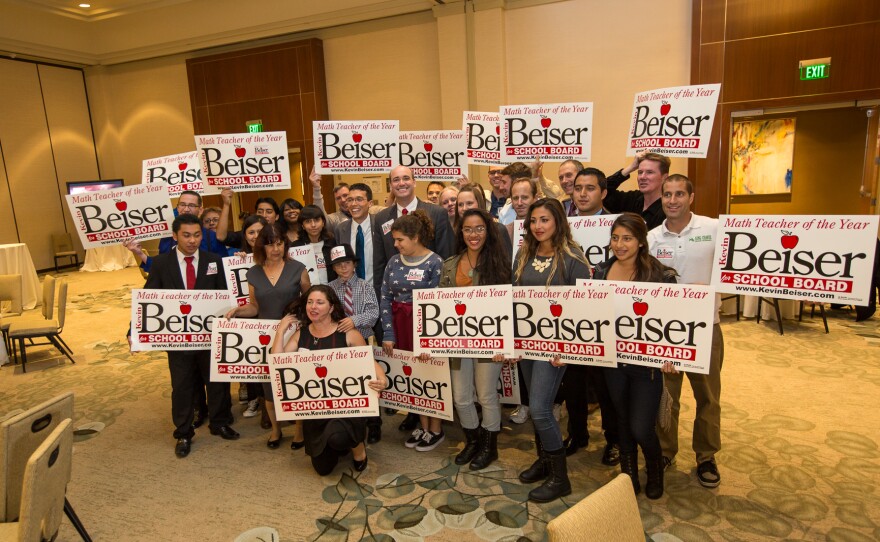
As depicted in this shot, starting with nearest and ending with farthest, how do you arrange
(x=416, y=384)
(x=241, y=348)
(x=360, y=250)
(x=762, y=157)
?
(x=416, y=384) → (x=241, y=348) → (x=360, y=250) → (x=762, y=157)

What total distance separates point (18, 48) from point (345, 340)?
12679mm

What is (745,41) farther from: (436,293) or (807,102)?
(436,293)

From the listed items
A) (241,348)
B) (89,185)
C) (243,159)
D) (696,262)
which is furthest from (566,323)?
(89,185)

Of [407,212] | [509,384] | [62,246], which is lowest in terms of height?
[509,384]

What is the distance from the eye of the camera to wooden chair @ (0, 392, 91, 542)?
237 centimetres

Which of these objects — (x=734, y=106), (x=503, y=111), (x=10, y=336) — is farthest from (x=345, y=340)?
(x=734, y=106)

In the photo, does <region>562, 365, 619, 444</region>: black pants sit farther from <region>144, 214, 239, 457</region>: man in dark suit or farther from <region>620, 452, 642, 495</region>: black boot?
<region>144, 214, 239, 457</region>: man in dark suit

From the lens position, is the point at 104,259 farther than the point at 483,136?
Yes

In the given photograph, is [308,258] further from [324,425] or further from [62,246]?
[62,246]

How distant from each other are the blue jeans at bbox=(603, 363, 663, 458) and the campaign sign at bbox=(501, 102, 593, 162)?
207 centimetres

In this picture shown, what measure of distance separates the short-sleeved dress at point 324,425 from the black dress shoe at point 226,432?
925mm

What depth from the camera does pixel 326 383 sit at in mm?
3338

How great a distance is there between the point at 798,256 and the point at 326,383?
2691 mm

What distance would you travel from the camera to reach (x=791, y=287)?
2795 millimetres
